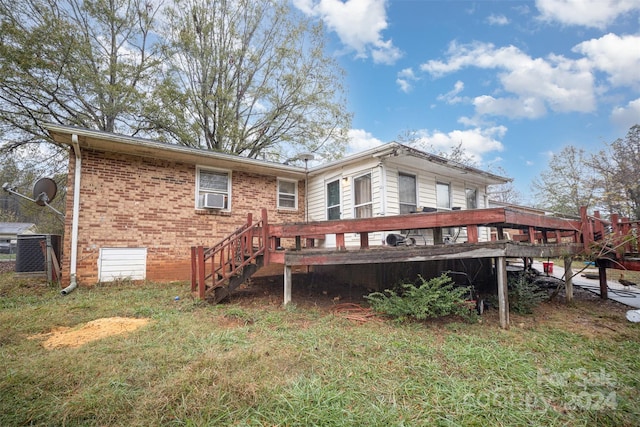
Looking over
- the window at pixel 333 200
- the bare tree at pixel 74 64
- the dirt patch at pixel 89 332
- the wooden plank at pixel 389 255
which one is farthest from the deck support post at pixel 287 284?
the bare tree at pixel 74 64

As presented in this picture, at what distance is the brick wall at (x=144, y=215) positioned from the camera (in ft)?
21.9

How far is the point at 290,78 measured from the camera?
1442 centimetres

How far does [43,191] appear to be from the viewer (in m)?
7.24

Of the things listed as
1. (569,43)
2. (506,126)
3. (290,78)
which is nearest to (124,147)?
(290,78)

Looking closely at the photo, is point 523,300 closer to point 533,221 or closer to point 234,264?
point 533,221

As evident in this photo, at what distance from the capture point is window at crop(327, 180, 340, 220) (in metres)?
8.51

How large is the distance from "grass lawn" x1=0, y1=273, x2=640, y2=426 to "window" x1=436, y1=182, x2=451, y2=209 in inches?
177

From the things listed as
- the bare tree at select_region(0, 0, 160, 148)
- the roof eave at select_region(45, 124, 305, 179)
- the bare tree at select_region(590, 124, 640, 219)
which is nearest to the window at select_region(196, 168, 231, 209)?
the roof eave at select_region(45, 124, 305, 179)

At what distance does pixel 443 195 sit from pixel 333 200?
331cm

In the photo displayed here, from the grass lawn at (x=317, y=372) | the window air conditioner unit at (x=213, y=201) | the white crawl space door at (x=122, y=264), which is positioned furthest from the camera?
the window air conditioner unit at (x=213, y=201)

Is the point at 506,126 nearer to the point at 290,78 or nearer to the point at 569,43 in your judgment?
the point at 569,43

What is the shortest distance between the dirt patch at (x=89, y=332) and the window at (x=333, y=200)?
5.42 m

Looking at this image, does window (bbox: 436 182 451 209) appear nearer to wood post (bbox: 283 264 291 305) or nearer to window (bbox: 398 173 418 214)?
→ window (bbox: 398 173 418 214)

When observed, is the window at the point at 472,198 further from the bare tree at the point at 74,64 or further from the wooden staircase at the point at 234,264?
the bare tree at the point at 74,64
